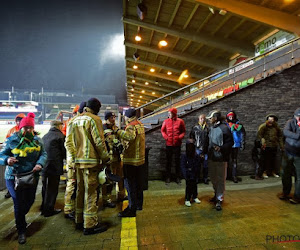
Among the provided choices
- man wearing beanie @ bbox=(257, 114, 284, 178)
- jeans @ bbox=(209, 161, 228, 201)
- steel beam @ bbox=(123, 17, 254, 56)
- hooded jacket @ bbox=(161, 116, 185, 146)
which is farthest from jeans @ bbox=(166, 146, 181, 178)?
steel beam @ bbox=(123, 17, 254, 56)

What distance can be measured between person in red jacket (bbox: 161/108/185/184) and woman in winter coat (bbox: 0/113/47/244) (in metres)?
3.50

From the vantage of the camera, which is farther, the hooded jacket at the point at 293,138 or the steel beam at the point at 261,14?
the steel beam at the point at 261,14

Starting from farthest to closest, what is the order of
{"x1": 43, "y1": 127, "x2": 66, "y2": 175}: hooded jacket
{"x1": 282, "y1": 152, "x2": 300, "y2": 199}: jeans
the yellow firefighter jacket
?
1. {"x1": 282, "y1": 152, "x2": 300, "y2": 199}: jeans
2. {"x1": 43, "y1": 127, "x2": 66, "y2": 175}: hooded jacket
3. the yellow firefighter jacket

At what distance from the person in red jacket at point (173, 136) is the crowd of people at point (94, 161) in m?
0.53

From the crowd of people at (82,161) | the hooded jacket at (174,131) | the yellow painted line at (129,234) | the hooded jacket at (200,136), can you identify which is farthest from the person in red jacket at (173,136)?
the yellow painted line at (129,234)

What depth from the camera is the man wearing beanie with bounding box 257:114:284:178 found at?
5471mm

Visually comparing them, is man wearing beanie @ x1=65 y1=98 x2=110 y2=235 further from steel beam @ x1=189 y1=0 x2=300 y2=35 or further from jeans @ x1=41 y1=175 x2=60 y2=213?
steel beam @ x1=189 y1=0 x2=300 y2=35

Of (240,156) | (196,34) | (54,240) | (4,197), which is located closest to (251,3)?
(196,34)

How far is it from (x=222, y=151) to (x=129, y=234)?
7.58 ft

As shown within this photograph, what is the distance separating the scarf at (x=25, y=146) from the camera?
2707 mm

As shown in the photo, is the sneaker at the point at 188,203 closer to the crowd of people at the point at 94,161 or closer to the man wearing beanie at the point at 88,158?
the crowd of people at the point at 94,161

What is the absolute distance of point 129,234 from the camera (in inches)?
112

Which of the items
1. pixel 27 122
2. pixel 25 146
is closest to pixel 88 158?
pixel 25 146

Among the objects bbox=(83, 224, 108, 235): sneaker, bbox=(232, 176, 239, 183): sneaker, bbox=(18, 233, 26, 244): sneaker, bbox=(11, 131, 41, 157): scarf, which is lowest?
bbox=(18, 233, 26, 244): sneaker
